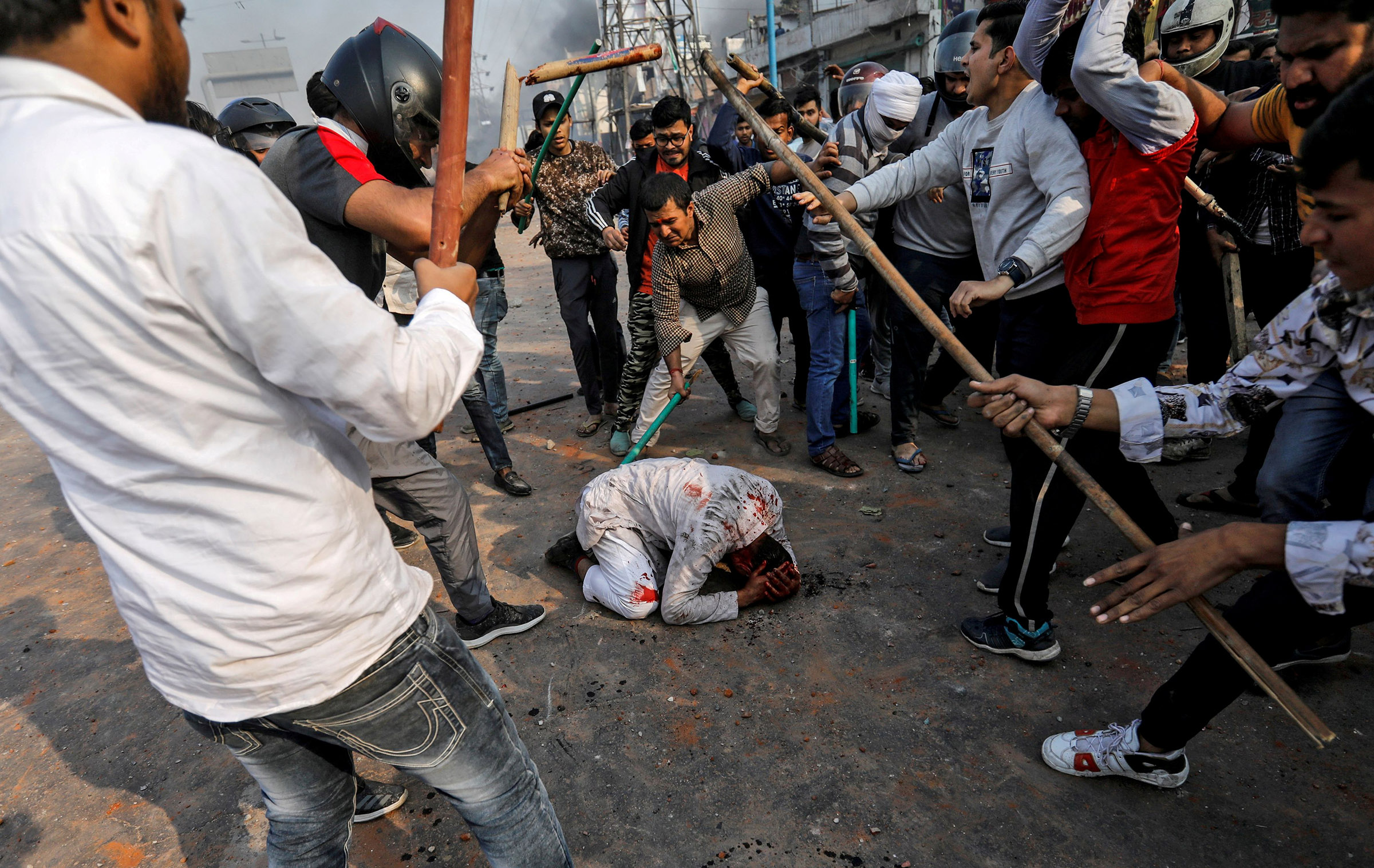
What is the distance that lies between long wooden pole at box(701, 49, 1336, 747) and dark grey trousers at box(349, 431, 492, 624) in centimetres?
167

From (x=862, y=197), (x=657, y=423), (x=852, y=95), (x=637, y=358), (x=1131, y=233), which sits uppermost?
(x=852, y=95)

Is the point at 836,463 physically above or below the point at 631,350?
below

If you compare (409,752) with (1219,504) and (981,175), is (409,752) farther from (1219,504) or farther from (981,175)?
(1219,504)

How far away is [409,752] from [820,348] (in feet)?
11.0

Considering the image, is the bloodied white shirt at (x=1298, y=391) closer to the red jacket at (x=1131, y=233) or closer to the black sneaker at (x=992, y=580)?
the red jacket at (x=1131, y=233)

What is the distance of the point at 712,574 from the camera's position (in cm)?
325

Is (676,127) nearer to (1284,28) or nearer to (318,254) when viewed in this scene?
(1284,28)

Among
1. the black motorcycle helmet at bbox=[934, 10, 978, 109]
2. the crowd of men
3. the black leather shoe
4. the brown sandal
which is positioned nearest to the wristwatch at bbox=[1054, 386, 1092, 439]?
the crowd of men

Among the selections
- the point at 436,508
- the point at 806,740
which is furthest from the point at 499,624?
the point at 806,740

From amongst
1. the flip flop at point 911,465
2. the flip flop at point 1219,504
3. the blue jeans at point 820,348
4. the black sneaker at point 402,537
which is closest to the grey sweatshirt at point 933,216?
the blue jeans at point 820,348

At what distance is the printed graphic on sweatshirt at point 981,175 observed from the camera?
2.86 meters

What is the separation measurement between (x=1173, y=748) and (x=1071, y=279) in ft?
5.22

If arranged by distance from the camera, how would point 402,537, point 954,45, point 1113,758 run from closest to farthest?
point 1113,758 → point 402,537 → point 954,45

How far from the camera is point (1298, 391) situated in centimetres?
174
